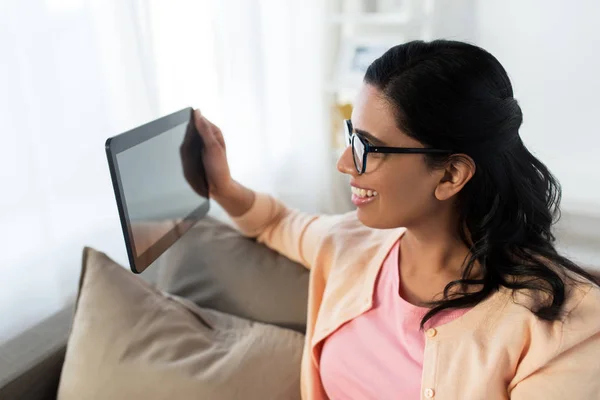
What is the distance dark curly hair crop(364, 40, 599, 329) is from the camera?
0.91 metres

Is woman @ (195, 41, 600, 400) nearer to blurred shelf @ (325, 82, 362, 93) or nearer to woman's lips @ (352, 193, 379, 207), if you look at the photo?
woman's lips @ (352, 193, 379, 207)

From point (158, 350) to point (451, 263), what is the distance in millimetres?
556

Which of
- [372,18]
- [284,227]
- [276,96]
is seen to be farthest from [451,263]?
[372,18]

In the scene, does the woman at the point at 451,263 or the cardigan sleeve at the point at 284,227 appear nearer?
the woman at the point at 451,263

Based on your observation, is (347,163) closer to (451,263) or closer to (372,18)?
(451,263)

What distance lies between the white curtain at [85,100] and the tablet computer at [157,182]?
207mm

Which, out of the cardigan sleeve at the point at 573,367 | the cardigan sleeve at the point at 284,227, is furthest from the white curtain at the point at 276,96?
the cardigan sleeve at the point at 573,367

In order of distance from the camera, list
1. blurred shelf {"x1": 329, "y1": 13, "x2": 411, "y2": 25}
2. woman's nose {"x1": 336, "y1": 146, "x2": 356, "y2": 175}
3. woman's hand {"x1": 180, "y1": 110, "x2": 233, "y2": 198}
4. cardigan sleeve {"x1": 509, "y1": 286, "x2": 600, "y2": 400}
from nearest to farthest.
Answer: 1. cardigan sleeve {"x1": 509, "y1": 286, "x2": 600, "y2": 400}
2. woman's nose {"x1": 336, "y1": 146, "x2": 356, "y2": 175}
3. woman's hand {"x1": 180, "y1": 110, "x2": 233, "y2": 198}
4. blurred shelf {"x1": 329, "y1": 13, "x2": 411, "y2": 25}

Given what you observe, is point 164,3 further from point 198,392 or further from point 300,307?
point 198,392

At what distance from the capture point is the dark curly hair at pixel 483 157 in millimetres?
911

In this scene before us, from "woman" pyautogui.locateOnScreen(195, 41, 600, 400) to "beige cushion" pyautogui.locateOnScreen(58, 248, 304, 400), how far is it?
97 mm

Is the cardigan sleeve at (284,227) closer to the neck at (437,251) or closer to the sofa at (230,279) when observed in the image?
the sofa at (230,279)

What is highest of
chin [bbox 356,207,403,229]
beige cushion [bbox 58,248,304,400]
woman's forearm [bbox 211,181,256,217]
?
chin [bbox 356,207,403,229]

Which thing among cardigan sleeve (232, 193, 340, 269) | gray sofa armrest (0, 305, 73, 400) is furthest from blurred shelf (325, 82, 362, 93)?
gray sofa armrest (0, 305, 73, 400)
